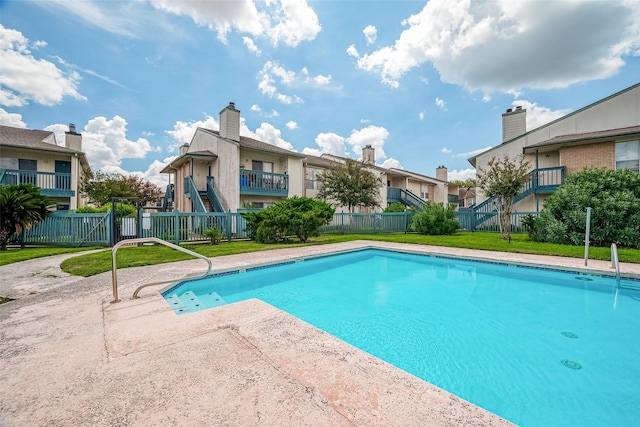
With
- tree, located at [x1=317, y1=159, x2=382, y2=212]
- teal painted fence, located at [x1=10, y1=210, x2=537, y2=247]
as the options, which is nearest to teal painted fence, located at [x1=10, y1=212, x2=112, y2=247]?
teal painted fence, located at [x1=10, y1=210, x2=537, y2=247]

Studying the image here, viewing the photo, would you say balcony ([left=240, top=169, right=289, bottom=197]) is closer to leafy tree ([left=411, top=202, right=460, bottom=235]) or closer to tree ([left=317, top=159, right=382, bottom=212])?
tree ([left=317, top=159, right=382, bottom=212])

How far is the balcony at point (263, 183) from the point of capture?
57.5ft

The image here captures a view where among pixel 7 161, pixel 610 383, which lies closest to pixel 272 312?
pixel 610 383

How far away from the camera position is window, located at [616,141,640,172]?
14820mm

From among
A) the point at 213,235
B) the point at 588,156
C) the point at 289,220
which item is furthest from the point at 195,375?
the point at 588,156

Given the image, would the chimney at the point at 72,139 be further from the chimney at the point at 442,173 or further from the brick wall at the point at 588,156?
the chimney at the point at 442,173

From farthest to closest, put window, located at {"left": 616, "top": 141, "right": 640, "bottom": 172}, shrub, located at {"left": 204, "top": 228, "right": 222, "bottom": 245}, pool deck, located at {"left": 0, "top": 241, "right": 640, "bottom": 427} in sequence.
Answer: window, located at {"left": 616, "top": 141, "right": 640, "bottom": 172} → shrub, located at {"left": 204, "top": 228, "right": 222, "bottom": 245} → pool deck, located at {"left": 0, "top": 241, "right": 640, "bottom": 427}

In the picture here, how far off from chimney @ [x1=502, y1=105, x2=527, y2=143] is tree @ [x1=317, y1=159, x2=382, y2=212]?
1053cm

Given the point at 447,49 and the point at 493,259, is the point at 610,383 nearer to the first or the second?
the point at 493,259

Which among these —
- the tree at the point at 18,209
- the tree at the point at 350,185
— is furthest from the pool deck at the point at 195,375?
the tree at the point at 350,185

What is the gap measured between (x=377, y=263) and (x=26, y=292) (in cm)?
971

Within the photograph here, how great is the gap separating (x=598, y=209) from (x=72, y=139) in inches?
1332

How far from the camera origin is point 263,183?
18625mm

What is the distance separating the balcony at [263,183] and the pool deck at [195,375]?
13.5 meters
